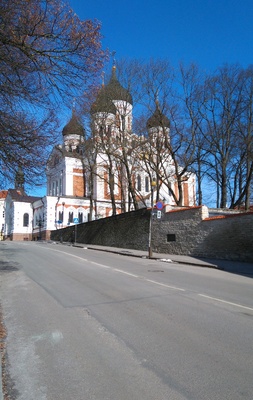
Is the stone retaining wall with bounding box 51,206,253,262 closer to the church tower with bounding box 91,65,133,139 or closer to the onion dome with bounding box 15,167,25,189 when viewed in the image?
the church tower with bounding box 91,65,133,139

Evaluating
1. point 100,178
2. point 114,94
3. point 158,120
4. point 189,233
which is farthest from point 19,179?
point 100,178

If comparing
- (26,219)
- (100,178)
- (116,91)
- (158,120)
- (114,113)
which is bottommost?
(26,219)

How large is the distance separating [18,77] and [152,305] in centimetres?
670

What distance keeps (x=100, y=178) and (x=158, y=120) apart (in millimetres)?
11562

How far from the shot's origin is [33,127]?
11.2 m

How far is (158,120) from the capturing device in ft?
110

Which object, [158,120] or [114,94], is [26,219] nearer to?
[114,94]

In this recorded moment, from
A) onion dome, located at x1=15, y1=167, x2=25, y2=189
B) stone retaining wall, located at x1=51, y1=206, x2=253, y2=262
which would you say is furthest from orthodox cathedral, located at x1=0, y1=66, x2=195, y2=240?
onion dome, located at x1=15, y1=167, x2=25, y2=189

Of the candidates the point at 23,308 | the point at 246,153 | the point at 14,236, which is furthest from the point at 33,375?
the point at 14,236

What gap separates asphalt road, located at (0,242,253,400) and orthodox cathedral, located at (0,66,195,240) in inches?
644

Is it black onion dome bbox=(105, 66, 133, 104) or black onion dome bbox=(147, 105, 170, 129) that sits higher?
black onion dome bbox=(105, 66, 133, 104)

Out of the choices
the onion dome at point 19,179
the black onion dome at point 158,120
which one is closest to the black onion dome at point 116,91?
the black onion dome at point 158,120

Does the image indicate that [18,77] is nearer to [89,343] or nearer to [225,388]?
[89,343]

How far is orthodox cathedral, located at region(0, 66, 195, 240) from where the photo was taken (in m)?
34.4
